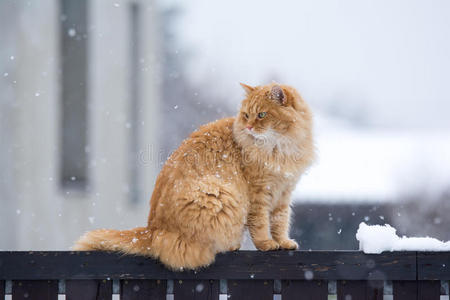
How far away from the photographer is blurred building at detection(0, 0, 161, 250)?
4.58m

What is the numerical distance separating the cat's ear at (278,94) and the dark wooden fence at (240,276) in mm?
715

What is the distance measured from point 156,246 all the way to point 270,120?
2.51 ft

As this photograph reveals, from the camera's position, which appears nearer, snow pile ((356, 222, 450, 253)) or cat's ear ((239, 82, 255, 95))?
snow pile ((356, 222, 450, 253))

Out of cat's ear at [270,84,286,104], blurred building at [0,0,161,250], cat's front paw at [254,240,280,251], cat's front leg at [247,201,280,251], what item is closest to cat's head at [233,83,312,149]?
cat's ear at [270,84,286,104]

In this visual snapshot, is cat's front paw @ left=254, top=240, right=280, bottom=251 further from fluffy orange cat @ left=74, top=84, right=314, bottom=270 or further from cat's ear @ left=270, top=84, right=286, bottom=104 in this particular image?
cat's ear @ left=270, top=84, right=286, bottom=104

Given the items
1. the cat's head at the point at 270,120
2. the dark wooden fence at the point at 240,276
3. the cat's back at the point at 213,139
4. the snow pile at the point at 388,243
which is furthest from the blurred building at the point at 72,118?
the snow pile at the point at 388,243

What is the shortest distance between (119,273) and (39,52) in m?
3.61

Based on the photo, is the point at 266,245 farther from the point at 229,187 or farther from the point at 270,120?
the point at 270,120

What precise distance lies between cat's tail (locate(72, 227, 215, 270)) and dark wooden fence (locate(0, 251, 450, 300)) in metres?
0.03

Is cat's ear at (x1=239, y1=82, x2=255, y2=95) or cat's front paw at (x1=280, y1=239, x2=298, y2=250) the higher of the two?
cat's ear at (x1=239, y1=82, x2=255, y2=95)

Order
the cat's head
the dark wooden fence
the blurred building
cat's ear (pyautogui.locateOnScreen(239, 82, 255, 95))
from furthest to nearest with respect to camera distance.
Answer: the blurred building
cat's ear (pyautogui.locateOnScreen(239, 82, 255, 95))
the cat's head
the dark wooden fence

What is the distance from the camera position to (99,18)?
5.25 meters

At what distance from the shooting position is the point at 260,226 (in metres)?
2.01

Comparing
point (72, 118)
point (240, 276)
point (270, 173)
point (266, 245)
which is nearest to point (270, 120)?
point (270, 173)
